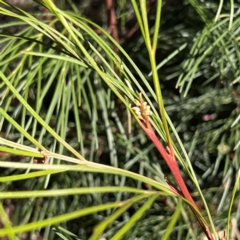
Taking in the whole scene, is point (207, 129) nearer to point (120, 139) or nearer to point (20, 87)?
point (120, 139)

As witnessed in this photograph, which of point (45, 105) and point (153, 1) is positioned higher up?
point (153, 1)

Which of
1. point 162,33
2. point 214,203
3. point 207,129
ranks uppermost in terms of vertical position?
point 162,33

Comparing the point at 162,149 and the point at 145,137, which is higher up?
the point at 162,149

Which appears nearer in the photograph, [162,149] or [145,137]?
[162,149]

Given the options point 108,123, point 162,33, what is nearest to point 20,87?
point 108,123

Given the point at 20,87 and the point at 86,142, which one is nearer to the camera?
the point at 20,87

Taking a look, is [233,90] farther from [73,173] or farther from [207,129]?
[73,173]


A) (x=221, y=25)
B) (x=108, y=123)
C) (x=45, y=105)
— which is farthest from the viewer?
(x=45, y=105)

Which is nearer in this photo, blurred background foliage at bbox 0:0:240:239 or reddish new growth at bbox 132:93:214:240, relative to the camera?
reddish new growth at bbox 132:93:214:240

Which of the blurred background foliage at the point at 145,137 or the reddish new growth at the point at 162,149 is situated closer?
the reddish new growth at the point at 162,149

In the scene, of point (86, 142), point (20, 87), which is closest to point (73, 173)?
point (86, 142)

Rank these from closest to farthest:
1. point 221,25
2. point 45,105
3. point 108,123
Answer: point 221,25
point 108,123
point 45,105
